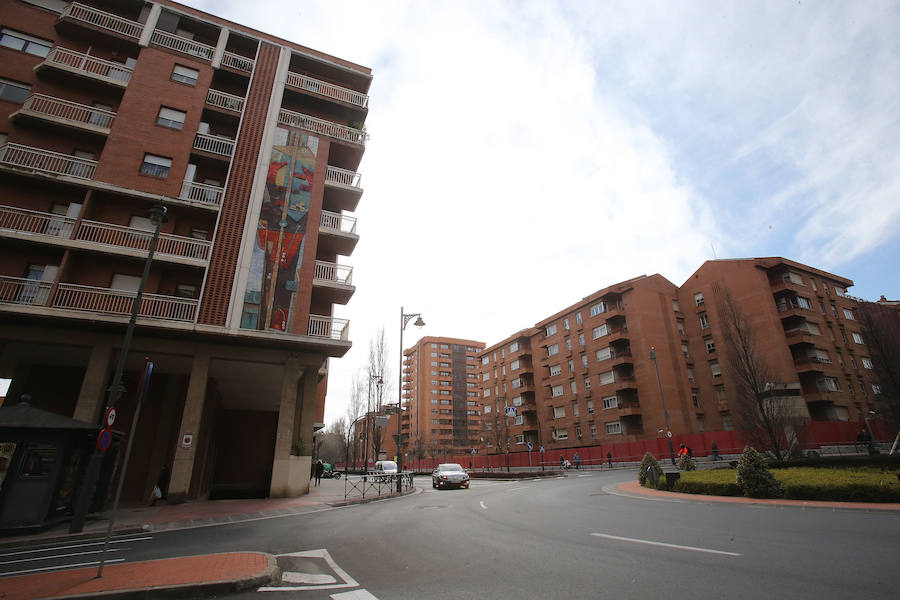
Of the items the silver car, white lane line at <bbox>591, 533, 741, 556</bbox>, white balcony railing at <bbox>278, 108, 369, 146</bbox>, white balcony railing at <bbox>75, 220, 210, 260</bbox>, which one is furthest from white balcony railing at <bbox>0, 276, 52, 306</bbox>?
white lane line at <bbox>591, 533, 741, 556</bbox>

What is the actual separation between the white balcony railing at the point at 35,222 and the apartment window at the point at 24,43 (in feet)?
31.5

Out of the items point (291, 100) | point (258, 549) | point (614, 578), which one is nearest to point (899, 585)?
point (614, 578)

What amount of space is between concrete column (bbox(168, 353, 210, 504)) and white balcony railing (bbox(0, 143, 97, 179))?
10267 millimetres

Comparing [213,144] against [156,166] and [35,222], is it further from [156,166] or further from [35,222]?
[35,222]

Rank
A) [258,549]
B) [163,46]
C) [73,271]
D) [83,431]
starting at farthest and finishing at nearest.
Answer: [163,46], [73,271], [83,431], [258,549]

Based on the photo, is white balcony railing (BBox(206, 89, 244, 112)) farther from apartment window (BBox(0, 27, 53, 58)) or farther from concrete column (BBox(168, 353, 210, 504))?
concrete column (BBox(168, 353, 210, 504))

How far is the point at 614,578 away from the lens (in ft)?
15.6

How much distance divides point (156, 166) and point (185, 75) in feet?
19.9

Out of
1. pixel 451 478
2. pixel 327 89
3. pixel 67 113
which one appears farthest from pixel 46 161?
pixel 451 478

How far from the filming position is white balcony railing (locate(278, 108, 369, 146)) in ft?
76.5

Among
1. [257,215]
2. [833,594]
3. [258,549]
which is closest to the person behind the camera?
[833,594]

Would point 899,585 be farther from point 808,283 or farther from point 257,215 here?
point 808,283

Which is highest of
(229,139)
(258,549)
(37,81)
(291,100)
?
(291,100)

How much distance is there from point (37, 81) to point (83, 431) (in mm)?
19462
